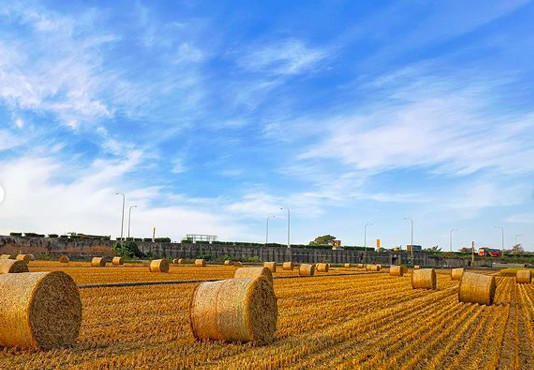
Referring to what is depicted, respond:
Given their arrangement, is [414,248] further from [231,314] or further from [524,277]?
[231,314]

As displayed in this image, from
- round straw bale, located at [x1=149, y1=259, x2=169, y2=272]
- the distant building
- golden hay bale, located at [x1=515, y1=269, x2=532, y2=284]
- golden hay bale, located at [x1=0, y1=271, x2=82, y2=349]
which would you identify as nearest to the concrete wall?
the distant building

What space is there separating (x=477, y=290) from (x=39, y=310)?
59.2 feet

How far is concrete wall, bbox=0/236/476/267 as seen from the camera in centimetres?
8325

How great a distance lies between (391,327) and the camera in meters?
15.2

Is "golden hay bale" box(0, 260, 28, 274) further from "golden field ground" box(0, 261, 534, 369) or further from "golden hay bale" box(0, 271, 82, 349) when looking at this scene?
"golden hay bale" box(0, 271, 82, 349)

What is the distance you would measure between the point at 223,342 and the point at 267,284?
1.99 m

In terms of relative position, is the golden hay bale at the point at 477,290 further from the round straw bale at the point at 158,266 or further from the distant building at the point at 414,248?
the distant building at the point at 414,248

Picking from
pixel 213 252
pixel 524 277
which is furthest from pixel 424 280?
pixel 213 252

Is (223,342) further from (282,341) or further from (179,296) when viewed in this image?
(179,296)

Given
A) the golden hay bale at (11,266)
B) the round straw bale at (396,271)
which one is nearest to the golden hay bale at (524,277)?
the round straw bale at (396,271)

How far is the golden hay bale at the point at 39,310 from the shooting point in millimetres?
11359

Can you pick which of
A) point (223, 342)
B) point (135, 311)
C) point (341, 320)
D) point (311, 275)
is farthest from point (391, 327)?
point (311, 275)

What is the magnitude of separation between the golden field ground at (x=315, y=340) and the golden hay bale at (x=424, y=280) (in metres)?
9.54

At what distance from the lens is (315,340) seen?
12.6m
